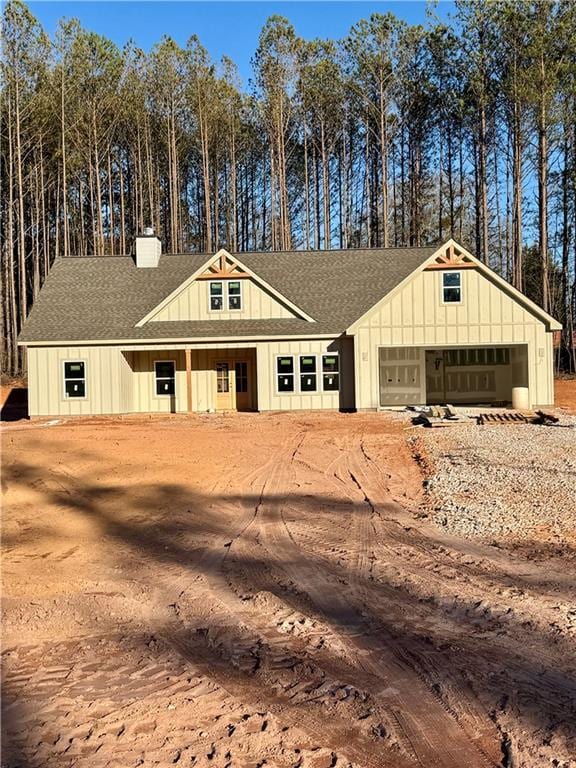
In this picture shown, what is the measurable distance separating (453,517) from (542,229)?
28373 millimetres

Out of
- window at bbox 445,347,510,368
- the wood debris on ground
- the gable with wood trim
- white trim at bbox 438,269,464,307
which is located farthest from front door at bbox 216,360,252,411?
window at bbox 445,347,510,368

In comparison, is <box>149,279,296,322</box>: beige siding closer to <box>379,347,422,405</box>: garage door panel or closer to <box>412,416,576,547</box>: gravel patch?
<box>379,347,422,405</box>: garage door panel

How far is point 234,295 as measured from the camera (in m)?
22.9

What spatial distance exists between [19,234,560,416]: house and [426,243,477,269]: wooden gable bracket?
34 millimetres

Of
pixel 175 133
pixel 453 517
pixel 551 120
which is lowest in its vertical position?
pixel 453 517

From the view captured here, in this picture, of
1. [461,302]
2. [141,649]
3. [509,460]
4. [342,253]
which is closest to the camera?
[141,649]

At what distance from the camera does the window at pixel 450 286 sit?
21.5 metres

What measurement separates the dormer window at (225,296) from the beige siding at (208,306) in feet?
0.48

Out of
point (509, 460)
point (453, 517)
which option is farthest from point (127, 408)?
point (453, 517)

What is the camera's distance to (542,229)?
32.2m

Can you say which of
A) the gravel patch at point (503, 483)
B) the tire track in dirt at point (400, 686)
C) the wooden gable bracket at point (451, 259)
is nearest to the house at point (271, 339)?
the wooden gable bracket at point (451, 259)

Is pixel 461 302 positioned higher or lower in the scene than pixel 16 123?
lower

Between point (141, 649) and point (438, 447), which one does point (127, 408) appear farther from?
point (141, 649)

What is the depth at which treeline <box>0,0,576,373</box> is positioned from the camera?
109 ft
